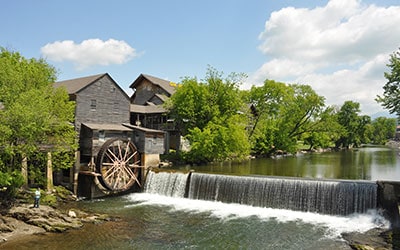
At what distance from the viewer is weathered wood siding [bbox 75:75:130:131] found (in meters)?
22.0

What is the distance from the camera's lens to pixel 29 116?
1501cm

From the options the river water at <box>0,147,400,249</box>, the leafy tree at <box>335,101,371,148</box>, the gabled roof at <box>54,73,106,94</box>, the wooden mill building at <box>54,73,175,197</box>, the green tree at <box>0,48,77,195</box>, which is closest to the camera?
the river water at <box>0,147,400,249</box>

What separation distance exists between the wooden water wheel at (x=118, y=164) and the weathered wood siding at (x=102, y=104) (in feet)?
7.12

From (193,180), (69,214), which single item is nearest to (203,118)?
(193,180)

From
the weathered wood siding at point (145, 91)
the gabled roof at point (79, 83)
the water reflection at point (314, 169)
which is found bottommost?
the water reflection at point (314, 169)

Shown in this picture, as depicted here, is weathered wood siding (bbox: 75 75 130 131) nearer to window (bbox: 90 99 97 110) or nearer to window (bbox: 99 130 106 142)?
window (bbox: 90 99 97 110)

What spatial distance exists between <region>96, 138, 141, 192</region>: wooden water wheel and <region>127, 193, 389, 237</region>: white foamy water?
2268 mm

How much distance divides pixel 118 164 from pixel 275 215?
11501mm

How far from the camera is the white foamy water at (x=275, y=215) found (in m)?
14.1

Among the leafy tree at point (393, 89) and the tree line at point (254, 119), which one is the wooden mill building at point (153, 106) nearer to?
the tree line at point (254, 119)

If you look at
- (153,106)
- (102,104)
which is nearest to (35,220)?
(102,104)

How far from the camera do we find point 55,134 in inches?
717

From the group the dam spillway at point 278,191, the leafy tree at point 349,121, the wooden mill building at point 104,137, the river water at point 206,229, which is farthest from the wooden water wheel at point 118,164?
the leafy tree at point 349,121

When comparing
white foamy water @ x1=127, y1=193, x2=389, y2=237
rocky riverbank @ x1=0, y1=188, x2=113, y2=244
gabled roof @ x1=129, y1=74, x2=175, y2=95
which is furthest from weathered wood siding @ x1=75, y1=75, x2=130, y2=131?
gabled roof @ x1=129, y1=74, x2=175, y2=95
